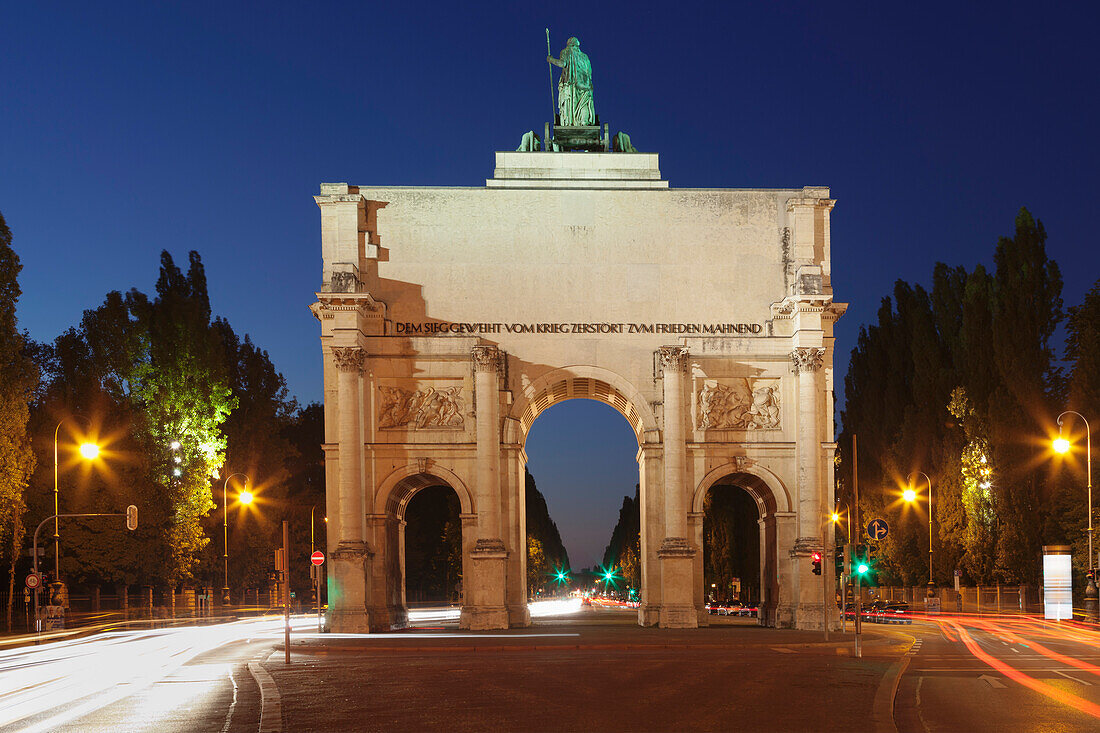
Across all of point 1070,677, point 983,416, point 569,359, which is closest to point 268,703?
point 1070,677

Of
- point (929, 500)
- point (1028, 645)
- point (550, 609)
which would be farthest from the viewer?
point (550, 609)

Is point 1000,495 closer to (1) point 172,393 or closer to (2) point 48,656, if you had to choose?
(1) point 172,393

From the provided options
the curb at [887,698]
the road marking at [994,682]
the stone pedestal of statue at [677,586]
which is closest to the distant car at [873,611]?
the stone pedestal of statue at [677,586]

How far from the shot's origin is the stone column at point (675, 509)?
137 feet

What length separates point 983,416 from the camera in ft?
202

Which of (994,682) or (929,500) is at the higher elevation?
(929,500)

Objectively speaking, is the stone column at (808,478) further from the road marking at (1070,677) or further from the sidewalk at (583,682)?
the road marking at (1070,677)

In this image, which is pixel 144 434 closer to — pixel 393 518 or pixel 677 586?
pixel 393 518

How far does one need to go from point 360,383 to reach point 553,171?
35.2 ft

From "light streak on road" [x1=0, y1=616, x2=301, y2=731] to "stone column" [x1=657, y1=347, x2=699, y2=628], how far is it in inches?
514

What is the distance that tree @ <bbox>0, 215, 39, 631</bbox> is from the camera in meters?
45.5

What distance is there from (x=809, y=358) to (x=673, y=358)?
4.62m

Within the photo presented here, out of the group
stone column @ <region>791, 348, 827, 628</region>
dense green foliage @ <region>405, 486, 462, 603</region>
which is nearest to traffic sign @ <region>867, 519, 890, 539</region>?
stone column @ <region>791, 348, 827, 628</region>

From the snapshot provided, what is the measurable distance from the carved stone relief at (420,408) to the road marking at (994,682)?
23.2 meters
